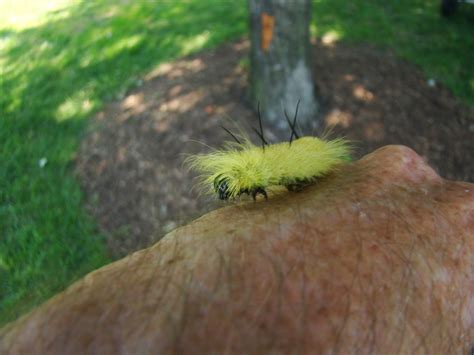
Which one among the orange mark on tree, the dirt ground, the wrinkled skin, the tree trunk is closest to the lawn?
the dirt ground

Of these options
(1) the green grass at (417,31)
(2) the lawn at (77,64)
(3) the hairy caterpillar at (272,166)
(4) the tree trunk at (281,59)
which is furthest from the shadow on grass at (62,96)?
(4) the tree trunk at (281,59)

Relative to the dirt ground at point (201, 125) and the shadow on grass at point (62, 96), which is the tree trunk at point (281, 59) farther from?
the shadow on grass at point (62, 96)

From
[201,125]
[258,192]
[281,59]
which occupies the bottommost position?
[201,125]

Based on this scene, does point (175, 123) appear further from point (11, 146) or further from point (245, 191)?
point (245, 191)

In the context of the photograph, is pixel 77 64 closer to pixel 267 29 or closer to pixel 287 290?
pixel 267 29

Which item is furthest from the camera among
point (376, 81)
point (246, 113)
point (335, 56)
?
point (335, 56)

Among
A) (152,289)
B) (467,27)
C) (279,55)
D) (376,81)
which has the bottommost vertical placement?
(467,27)

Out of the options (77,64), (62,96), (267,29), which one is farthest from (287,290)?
(77,64)

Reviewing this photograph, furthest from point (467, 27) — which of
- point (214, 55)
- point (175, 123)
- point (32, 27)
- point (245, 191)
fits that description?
point (32, 27)
